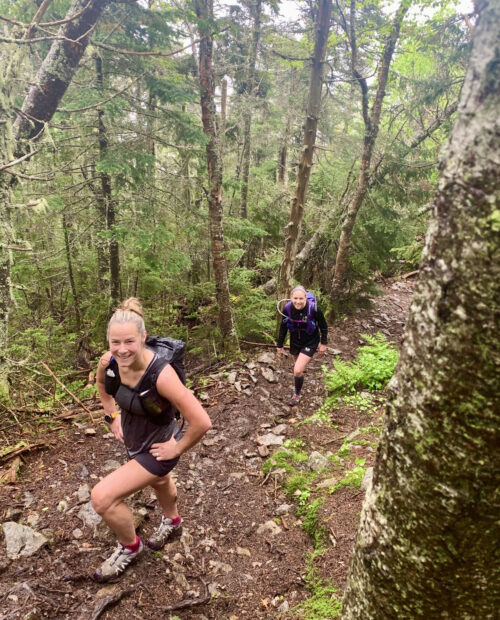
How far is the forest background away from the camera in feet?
24.0

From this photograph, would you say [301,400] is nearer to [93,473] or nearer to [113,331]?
[93,473]

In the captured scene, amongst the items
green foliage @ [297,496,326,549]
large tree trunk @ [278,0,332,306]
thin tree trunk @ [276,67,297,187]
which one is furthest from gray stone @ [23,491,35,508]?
thin tree trunk @ [276,67,297,187]

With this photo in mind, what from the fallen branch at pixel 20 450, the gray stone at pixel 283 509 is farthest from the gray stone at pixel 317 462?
the fallen branch at pixel 20 450

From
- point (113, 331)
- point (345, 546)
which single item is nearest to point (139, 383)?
point (113, 331)

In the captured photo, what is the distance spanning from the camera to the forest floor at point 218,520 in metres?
3.24

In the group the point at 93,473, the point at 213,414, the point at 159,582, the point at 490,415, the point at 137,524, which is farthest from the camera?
the point at 213,414

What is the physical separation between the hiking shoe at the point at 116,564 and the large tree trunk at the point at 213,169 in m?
6.30

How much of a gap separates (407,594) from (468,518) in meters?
0.47

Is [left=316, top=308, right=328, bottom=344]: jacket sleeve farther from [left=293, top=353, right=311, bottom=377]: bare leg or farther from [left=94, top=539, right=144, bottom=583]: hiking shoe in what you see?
[left=94, top=539, right=144, bottom=583]: hiking shoe

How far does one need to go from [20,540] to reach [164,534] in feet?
4.71

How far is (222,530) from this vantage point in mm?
4301

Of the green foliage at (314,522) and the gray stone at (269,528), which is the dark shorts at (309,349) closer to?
the green foliage at (314,522)

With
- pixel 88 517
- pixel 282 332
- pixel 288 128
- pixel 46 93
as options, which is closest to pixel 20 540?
pixel 88 517

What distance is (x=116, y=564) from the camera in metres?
3.41
